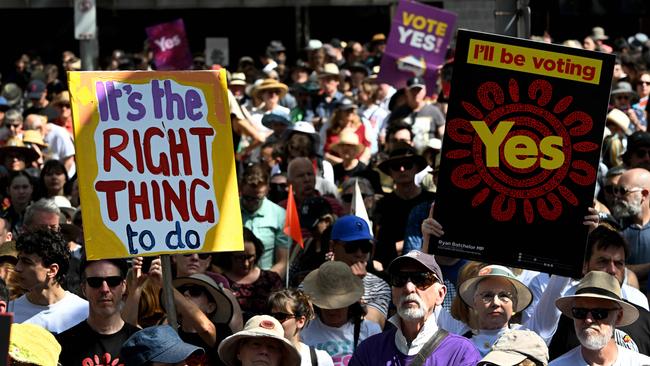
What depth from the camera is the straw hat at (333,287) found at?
8703 mm

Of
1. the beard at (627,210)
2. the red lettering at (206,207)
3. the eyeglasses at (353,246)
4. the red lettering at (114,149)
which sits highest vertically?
the red lettering at (114,149)

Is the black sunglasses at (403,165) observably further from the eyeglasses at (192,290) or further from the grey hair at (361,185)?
the eyeglasses at (192,290)

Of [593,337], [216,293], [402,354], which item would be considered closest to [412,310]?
[402,354]

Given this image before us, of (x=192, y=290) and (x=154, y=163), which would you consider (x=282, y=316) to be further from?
(x=154, y=163)

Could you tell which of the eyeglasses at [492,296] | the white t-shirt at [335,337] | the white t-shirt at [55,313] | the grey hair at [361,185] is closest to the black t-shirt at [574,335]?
the eyeglasses at [492,296]

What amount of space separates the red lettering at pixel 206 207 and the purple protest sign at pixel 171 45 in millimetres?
13075

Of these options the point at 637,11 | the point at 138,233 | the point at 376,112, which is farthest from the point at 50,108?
the point at 637,11

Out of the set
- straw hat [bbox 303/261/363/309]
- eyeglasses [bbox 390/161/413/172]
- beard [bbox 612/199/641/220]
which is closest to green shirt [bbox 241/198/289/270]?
eyeglasses [bbox 390/161/413/172]

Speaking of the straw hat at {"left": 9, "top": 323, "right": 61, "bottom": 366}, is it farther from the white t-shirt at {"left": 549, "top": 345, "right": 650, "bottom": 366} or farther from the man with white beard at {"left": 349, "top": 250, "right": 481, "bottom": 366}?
the white t-shirt at {"left": 549, "top": 345, "right": 650, "bottom": 366}

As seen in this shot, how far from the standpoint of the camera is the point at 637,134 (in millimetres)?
12117

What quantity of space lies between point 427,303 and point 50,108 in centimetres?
1122

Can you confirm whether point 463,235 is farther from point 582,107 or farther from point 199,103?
point 199,103

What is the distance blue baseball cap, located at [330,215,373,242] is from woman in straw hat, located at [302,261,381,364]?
109 centimetres

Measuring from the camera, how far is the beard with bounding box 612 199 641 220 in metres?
10.2
